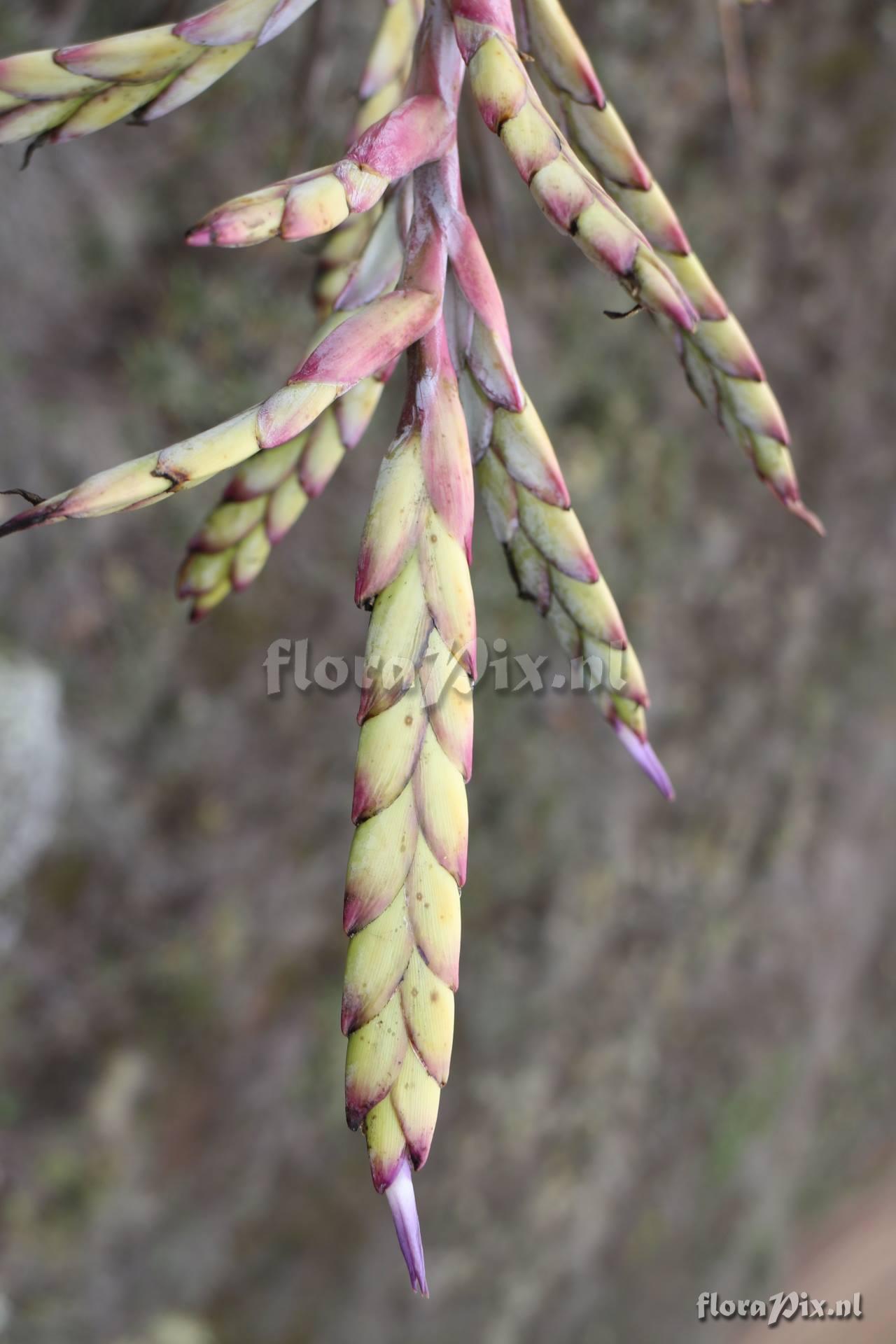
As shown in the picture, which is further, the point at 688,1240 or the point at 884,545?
the point at 688,1240

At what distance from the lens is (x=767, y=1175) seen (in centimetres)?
229

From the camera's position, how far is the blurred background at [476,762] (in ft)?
3.40

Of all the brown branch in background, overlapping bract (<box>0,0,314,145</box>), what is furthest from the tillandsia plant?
the brown branch in background

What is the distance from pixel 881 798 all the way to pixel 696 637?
0.83m

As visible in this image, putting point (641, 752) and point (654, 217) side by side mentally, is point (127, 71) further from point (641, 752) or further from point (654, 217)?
point (641, 752)

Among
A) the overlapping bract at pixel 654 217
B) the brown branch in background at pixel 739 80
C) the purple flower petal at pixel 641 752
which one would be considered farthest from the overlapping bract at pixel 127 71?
the brown branch in background at pixel 739 80

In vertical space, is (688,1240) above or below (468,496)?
below

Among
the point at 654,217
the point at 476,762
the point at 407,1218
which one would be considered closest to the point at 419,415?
the point at 654,217

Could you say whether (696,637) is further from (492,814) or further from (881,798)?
(881,798)

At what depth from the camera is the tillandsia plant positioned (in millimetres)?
312

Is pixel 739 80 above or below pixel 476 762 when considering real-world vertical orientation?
above

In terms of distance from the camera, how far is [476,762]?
4.67ft

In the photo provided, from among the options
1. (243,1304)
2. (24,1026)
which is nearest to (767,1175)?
(243,1304)

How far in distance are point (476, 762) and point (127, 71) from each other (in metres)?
1.12
